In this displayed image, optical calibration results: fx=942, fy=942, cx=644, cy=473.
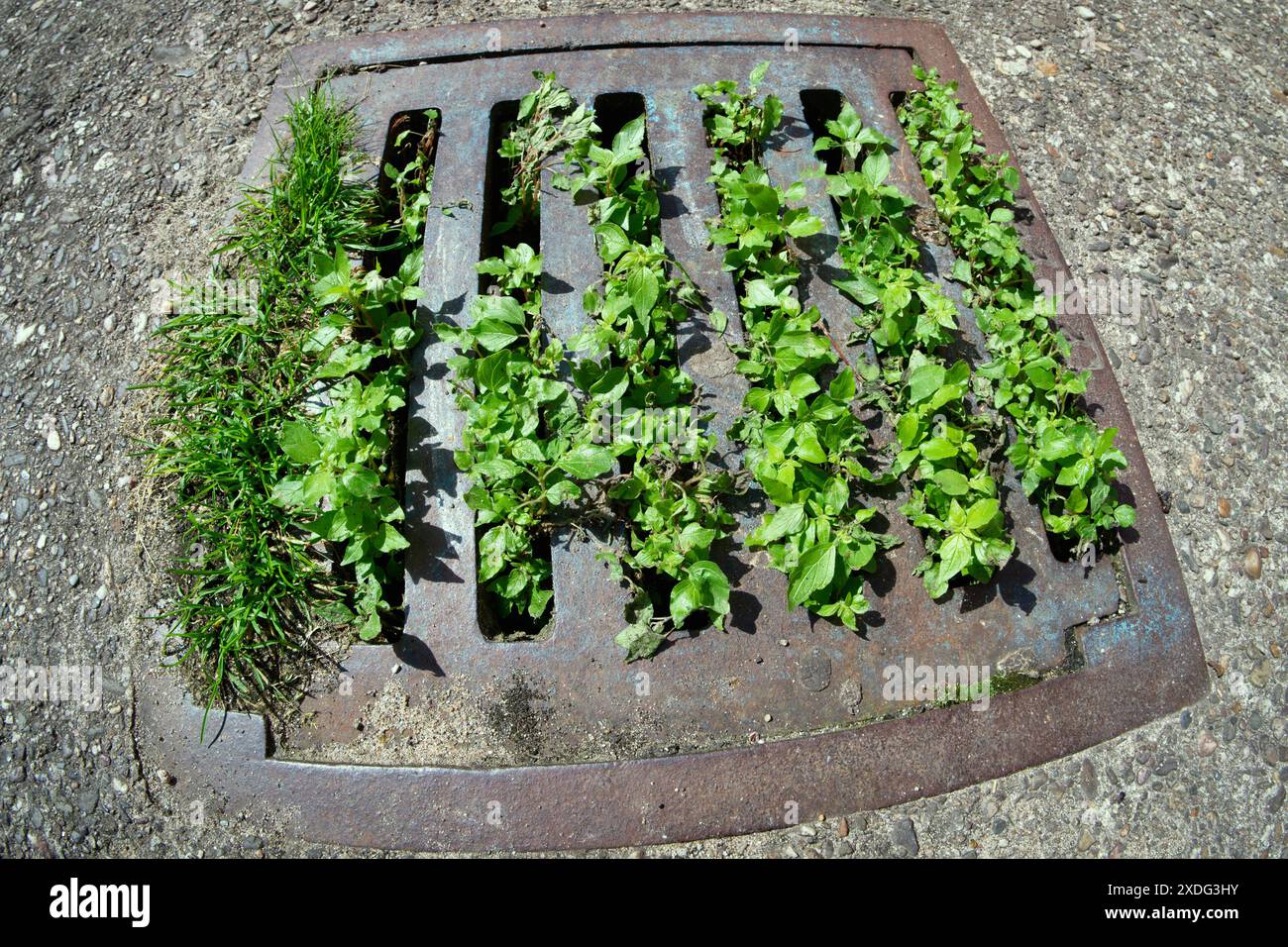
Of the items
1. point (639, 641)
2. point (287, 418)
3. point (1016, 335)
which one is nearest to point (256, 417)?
point (287, 418)

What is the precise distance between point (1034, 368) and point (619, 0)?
1608 millimetres

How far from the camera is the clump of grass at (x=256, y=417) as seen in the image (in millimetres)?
1881

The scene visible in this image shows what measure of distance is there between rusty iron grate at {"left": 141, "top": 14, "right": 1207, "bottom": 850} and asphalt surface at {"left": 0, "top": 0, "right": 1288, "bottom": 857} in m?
0.09

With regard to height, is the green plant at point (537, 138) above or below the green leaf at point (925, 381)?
above

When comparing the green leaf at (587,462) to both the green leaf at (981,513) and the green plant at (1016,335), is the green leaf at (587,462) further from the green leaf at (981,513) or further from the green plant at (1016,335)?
the green plant at (1016,335)

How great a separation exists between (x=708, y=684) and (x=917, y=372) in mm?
769

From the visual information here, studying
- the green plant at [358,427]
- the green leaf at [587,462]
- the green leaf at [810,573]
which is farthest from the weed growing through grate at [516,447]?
the green leaf at [810,573]

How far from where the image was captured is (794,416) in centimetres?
193

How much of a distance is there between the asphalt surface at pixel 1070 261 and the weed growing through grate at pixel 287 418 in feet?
0.39

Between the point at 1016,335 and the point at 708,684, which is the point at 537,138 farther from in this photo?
the point at 708,684

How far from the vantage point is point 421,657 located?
5.89 ft

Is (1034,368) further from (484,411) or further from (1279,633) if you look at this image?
(484,411)
